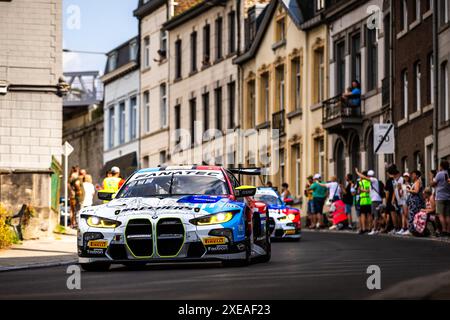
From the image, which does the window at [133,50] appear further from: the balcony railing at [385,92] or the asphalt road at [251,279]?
the asphalt road at [251,279]

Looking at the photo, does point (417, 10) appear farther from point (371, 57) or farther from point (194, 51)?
point (194, 51)

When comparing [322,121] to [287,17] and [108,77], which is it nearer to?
[287,17]

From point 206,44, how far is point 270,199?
38.6 meters

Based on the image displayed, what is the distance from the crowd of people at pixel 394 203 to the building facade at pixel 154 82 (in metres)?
29.1

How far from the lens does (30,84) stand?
3778cm

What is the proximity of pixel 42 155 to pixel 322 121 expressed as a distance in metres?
20.7

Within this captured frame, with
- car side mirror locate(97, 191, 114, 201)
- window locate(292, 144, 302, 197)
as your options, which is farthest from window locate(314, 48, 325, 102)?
car side mirror locate(97, 191, 114, 201)

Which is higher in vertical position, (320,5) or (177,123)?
(320,5)

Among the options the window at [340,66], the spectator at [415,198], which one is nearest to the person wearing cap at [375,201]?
the spectator at [415,198]

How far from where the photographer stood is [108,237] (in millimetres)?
20984

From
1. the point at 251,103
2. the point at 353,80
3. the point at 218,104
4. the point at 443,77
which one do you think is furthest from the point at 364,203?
the point at 218,104

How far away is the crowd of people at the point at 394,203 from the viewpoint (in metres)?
34.2
